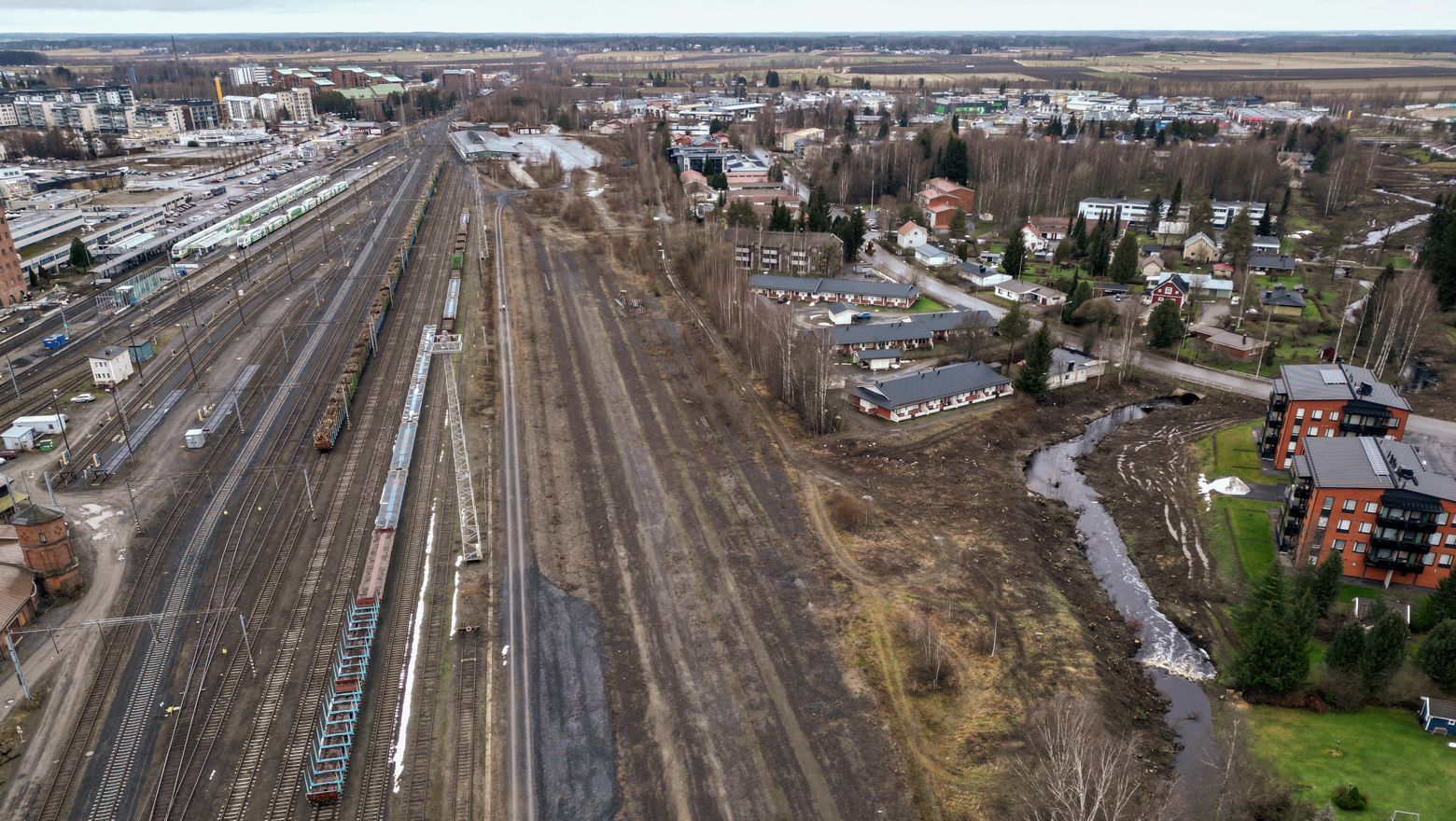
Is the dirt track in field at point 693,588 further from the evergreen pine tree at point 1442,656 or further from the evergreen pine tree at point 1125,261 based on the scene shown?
the evergreen pine tree at point 1125,261

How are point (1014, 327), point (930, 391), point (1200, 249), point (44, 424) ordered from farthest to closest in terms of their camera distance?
point (1200, 249), point (1014, 327), point (930, 391), point (44, 424)

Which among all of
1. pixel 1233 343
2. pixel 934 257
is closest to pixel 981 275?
pixel 934 257

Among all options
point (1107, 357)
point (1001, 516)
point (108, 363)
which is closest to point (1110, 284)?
point (1107, 357)

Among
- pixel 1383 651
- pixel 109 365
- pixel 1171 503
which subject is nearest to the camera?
pixel 1383 651

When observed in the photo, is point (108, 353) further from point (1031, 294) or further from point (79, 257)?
point (1031, 294)

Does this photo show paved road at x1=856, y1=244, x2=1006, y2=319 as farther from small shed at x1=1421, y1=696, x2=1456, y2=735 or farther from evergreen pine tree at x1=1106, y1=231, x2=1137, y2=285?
small shed at x1=1421, y1=696, x2=1456, y2=735

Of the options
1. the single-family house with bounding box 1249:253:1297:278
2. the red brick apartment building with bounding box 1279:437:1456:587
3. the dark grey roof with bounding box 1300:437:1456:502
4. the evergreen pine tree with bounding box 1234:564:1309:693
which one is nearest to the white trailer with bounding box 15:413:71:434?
the evergreen pine tree with bounding box 1234:564:1309:693

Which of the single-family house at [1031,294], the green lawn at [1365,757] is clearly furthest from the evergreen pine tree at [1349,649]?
the single-family house at [1031,294]
